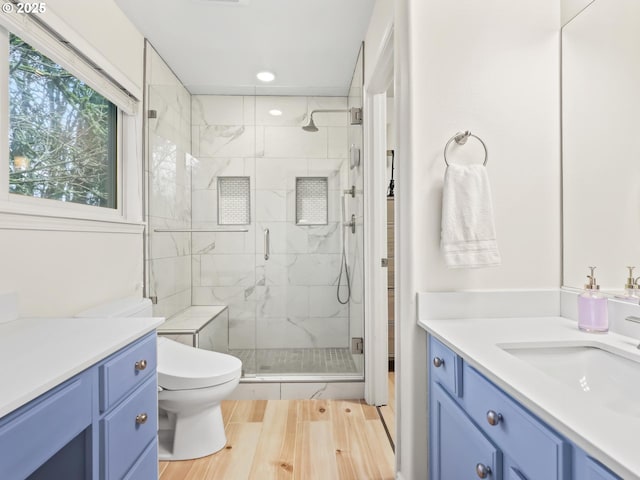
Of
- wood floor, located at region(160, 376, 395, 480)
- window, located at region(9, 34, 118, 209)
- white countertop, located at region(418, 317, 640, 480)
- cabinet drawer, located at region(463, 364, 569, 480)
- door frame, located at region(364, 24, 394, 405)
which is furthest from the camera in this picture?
door frame, located at region(364, 24, 394, 405)

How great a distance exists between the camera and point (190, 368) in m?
1.88

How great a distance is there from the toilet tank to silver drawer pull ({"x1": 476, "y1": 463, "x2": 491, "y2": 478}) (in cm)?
162

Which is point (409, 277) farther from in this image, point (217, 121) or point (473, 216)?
point (217, 121)

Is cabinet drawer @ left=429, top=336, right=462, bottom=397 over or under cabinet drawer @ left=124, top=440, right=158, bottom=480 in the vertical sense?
over

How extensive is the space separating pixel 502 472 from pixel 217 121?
9.49 ft

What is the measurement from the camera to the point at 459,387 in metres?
1.07

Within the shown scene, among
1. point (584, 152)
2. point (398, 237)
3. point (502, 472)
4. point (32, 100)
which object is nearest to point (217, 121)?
point (32, 100)

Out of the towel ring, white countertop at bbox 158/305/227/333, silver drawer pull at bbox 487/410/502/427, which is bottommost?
white countertop at bbox 158/305/227/333

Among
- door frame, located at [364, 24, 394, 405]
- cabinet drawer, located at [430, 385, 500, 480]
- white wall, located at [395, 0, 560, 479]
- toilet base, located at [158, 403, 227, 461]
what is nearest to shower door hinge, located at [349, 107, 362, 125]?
door frame, located at [364, 24, 394, 405]

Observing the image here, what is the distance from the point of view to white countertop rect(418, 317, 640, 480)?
543 millimetres

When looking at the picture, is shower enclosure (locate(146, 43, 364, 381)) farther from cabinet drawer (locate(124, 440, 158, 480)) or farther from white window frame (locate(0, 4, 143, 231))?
cabinet drawer (locate(124, 440, 158, 480))

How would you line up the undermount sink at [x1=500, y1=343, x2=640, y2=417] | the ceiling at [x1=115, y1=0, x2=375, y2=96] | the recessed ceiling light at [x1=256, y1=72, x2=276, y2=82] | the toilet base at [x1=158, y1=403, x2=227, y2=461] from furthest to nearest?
the recessed ceiling light at [x1=256, y1=72, x2=276, y2=82], the ceiling at [x1=115, y1=0, x2=375, y2=96], the toilet base at [x1=158, y1=403, x2=227, y2=461], the undermount sink at [x1=500, y1=343, x2=640, y2=417]

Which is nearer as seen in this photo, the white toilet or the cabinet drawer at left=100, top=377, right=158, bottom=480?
the cabinet drawer at left=100, top=377, right=158, bottom=480

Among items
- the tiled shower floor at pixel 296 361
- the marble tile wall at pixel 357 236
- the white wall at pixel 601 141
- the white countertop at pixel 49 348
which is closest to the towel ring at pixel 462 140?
the white wall at pixel 601 141
